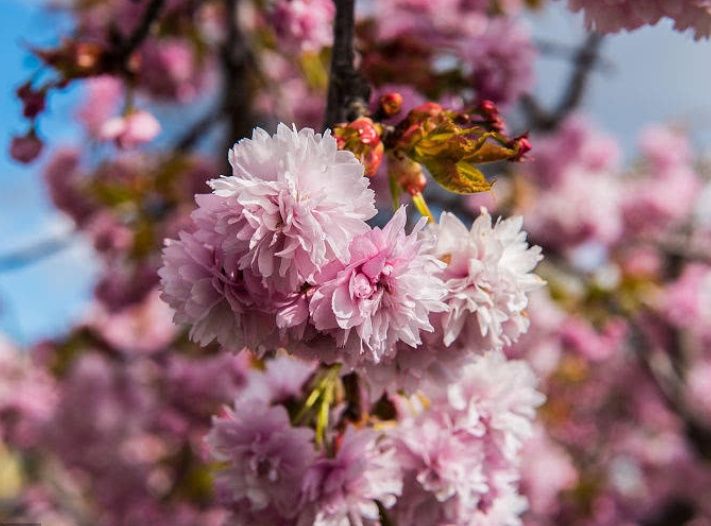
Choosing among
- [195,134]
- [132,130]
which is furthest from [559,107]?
[132,130]

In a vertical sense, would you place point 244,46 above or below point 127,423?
above

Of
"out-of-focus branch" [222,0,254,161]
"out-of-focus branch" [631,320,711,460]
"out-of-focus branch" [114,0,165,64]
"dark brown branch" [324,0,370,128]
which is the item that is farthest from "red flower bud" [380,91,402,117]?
"out-of-focus branch" [631,320,711,460]

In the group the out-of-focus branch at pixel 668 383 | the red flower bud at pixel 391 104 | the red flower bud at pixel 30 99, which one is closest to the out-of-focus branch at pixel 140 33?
the red flower bud at pixel 30 99

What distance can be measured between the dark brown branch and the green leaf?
141 millimetres

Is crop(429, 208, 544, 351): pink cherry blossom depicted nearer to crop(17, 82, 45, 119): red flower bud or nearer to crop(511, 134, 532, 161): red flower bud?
crop(511, 134, 532, 161): red flower bud

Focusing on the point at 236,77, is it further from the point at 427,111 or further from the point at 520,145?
the point at 520,145

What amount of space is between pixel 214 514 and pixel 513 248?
255 cm

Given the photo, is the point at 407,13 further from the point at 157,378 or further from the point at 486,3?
the point at 157,378

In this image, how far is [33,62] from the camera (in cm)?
130

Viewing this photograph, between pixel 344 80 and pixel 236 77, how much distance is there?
4.69ft

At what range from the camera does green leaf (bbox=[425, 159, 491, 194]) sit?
2.56ft

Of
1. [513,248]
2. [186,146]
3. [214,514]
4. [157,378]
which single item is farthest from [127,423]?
[513,248]

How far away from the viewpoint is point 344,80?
0.92 metres

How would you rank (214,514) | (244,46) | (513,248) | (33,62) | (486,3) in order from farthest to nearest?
(214,514)
(486,3)
(244,46)
(33,62)
(513,248)
